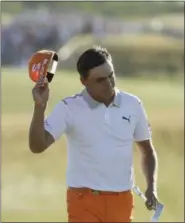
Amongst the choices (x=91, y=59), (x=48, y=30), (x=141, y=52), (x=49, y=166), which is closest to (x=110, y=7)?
(x=141, y=52)

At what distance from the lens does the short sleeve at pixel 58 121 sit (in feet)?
15.3

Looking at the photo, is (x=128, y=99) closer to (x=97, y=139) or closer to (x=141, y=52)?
(x=97, y=139)

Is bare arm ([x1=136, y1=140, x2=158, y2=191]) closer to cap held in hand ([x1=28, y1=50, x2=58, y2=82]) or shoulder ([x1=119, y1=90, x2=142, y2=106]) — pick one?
shoulder ([x1=119, y1=90, x2=142, y2=106])

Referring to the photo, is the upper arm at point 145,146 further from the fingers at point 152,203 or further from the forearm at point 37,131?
the forearm at point 37,131

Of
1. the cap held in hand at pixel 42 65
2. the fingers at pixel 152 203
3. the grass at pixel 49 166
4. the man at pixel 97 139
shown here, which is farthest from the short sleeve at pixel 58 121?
the grass at pixel 49 166

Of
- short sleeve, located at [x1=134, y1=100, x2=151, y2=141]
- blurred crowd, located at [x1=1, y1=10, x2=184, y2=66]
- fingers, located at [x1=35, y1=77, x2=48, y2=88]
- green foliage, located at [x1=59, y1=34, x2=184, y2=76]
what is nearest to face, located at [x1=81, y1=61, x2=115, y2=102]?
short sleeve, located at [x1=134, y1=100, x2=151, y2=141]

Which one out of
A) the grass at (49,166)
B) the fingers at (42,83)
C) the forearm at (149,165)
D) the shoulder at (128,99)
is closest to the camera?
the fingers at (42,83)

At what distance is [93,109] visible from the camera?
15.5ft

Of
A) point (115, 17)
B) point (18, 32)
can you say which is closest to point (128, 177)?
point (18, 32)

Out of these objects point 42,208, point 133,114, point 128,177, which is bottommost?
point 42,208

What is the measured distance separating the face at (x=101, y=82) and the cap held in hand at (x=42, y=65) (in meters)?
0.25

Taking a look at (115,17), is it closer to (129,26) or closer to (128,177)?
(129,26)

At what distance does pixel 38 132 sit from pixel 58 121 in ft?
0.73

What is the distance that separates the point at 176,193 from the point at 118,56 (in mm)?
16614
